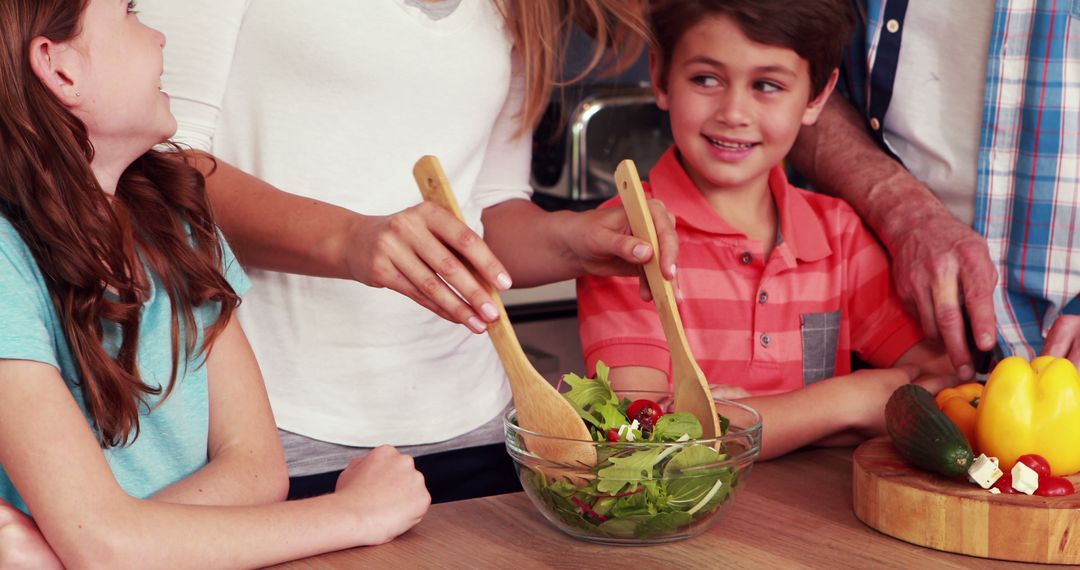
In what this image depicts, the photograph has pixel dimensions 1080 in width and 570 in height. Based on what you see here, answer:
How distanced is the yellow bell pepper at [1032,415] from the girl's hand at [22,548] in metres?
0.90

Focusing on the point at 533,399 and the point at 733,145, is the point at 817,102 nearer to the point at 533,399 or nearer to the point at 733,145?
the point at 733,145

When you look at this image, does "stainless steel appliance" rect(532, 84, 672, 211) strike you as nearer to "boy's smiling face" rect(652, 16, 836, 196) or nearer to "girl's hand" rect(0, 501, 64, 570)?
"boy's smiling face" rect(652, 16, 836, 196)

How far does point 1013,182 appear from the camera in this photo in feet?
5.55

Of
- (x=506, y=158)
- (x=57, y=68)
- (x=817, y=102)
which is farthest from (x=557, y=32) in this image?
(x=57, y=68)

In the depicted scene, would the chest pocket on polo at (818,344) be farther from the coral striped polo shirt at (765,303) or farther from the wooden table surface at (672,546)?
the wooden table surface at (672,546)

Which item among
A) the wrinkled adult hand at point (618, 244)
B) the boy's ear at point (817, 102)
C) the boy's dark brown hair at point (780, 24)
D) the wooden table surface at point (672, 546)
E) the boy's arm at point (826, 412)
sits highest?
the boy's dark brown hair at point (780, 24)

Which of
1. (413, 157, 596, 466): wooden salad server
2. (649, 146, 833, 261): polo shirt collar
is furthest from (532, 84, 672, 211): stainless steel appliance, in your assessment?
(413, 157, 596, 466): wooden salad server

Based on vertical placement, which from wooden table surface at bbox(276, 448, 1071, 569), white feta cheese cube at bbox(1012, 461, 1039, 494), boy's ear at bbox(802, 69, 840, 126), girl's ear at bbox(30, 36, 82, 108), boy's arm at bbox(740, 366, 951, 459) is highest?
girl's ear at bbox(30, 36, 82, 108)

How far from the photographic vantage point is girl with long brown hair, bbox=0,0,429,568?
1024mm

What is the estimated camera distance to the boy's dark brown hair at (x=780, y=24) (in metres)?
1.62

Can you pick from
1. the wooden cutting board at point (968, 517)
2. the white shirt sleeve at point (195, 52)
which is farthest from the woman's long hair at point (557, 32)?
the wooden cutting board at point (968, 517)

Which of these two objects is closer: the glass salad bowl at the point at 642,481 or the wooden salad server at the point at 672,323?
the glass salad bowl at the point at 642,481

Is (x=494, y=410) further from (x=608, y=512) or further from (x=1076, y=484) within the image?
(x=1076, y=484)

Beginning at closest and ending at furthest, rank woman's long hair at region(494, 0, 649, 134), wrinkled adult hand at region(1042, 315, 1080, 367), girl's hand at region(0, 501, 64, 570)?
girl's hand at region(0, 501, 64, 570) < wrinkled adult hand at region(1042, 315, 1080, 367) < woman's long hair at region(494, 0, 649, 134)
